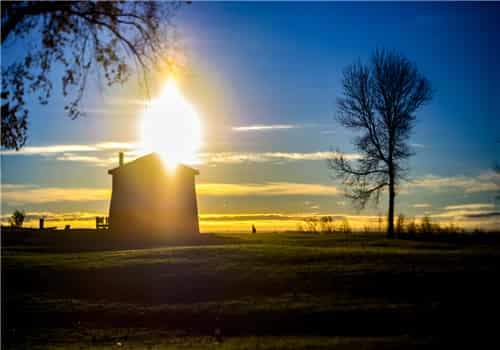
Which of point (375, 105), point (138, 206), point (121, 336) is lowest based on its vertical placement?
point (121, 336)

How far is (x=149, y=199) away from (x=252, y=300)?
33.7 metres

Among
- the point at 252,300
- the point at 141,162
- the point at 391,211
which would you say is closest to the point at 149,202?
the point at 141,162

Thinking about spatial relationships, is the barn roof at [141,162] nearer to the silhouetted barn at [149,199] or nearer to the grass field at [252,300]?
the silhouetted barn at [149,199]

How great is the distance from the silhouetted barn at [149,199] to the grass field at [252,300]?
20.5m

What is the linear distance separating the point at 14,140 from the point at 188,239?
36.2 metres

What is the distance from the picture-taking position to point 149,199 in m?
55.3

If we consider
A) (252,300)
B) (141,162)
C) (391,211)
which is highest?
(141,162)

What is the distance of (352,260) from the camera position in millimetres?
31156

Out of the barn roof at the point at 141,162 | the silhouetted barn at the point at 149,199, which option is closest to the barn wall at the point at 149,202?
the silhouetted barn at the point at 149,199

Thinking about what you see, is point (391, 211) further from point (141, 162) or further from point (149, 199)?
point (141, 162)

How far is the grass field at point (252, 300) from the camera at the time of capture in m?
18.3

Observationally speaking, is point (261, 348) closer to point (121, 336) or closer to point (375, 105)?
point (121, 336)

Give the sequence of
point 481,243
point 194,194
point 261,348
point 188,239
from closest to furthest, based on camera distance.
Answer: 1. point 261,348
2. point 481,243
3. point 188,239
4. point 194,194

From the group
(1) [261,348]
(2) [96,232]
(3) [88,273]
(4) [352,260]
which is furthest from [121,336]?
(2) [96,232]
